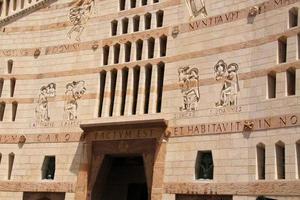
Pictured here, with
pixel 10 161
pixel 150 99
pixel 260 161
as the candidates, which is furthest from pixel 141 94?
pixel 10 161

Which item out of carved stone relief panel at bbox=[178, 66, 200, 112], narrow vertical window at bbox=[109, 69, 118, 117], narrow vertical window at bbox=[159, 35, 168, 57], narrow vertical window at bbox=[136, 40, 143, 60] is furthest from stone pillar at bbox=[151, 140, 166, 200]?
narrow vertical window at bbox=[136, 40, 143, 60]

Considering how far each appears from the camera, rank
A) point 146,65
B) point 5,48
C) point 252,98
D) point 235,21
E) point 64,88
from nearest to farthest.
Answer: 1. point 252,98
2. point 235,21
3. point 146,65
4. point 64,88
5. point 5,48

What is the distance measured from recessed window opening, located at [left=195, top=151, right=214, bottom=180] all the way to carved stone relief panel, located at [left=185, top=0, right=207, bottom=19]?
231 inches

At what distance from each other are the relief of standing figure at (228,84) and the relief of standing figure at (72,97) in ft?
23.5

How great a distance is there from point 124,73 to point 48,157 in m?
5.34

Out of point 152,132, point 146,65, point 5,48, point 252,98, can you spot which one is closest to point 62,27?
point 5,48

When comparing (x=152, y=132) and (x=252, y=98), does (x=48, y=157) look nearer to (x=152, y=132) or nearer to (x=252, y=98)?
(x=152, y=132)

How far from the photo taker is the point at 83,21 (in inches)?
998

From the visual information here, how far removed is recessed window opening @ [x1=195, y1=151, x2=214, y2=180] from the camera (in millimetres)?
19422

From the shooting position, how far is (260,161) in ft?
59.4

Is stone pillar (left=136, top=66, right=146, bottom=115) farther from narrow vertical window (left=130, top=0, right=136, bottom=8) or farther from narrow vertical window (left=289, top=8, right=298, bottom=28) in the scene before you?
narrow vertical window (left=289, top=8, right=298, bottom=28)

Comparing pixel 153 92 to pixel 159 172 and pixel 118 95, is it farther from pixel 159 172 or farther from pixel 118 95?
pixel 159 172

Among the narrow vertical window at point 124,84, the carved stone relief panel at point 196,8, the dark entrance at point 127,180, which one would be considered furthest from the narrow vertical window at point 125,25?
the dark entrance at point 127,180

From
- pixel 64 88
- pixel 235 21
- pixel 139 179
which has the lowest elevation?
pixel 139 179
